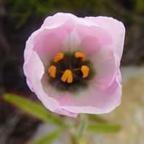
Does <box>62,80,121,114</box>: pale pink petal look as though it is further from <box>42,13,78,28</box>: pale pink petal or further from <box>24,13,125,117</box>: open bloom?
<box>42,13,78,28</box>: pale pink petal

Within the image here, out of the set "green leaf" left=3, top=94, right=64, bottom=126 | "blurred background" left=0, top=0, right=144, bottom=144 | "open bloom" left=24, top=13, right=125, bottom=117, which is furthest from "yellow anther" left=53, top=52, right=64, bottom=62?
"blurred background" left=0, top=0, right=144, bottom=144

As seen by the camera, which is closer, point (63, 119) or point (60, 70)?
point (60, 70)

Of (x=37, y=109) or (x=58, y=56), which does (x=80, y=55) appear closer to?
(x=58, y=56)

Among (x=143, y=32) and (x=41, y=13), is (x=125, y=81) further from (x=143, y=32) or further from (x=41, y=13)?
(x=41, y=13)

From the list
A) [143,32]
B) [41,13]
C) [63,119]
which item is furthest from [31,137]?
[143,32]

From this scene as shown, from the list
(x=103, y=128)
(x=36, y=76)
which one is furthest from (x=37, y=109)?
(x=36, y=76)
